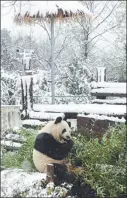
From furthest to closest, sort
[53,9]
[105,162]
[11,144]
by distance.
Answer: [53,9]
[11,144]
[105,162]

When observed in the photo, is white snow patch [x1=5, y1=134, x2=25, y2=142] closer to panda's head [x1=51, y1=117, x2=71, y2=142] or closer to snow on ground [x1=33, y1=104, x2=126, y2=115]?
snow on ground [x1=33, y1=104, x2=126, y2=115]

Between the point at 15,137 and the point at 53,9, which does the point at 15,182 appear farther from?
the point at 53,9

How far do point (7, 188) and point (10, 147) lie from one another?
51.1 inches

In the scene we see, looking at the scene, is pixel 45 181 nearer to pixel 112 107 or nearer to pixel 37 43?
pixel 112 107

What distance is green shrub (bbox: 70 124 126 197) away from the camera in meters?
2.14

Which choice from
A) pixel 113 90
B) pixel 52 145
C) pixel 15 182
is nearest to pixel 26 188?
pixel 15 182

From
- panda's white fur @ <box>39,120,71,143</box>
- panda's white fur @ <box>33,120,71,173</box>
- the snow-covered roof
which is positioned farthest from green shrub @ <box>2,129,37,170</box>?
the snow-covered roof

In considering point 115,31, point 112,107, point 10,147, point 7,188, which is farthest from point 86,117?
point 115,31

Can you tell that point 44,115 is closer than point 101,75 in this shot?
Yes

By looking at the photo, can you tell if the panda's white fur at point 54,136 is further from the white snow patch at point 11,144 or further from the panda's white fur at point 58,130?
the white snow patch at point 11,144

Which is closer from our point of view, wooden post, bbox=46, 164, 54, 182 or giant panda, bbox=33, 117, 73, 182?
wooden post, bbox=46, 164, 54, 182

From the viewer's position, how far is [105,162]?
7.85 ft

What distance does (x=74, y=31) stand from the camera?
29.2ft

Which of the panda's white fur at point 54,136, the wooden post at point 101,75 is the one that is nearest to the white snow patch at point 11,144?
the panda's white fur at point 54,136
